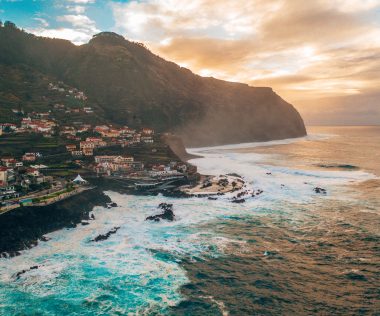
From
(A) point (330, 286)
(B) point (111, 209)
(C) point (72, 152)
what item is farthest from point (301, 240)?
(C) point (72, 152)

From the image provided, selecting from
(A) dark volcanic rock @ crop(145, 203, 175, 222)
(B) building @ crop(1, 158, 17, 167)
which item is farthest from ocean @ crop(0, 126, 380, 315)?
(B) building @ crop(1, 158, 17, 167)

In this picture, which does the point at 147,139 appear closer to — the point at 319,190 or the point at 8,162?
the point at 8,162

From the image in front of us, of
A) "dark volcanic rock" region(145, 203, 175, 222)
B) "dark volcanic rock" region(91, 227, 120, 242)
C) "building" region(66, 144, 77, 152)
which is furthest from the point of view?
"building" region(66, 144, 77, 152)

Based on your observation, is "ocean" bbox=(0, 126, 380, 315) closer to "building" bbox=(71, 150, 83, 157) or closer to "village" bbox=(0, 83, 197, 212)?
"village" bbox=(0, 83, 197, 212)

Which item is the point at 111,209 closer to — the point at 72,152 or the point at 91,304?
the point at 91,304

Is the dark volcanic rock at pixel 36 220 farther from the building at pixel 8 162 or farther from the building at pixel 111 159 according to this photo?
the building at pixel 111 159

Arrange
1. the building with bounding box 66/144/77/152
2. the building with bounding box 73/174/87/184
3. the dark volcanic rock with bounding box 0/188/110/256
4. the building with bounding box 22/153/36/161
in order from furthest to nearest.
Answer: the building with bounding box 66/144/77/152 < the building with bounding box 22/153/36/161 < the building with bounding box 73/174/87/184 < the dark volcanic rock with bounding box 0/188/110/256
